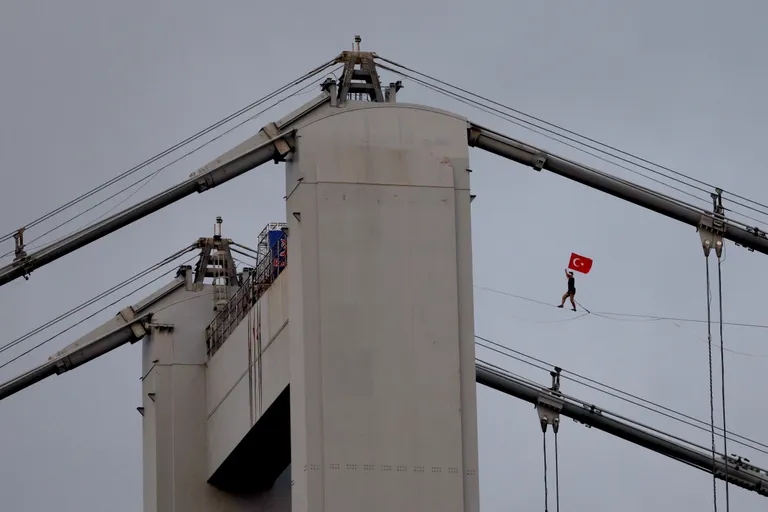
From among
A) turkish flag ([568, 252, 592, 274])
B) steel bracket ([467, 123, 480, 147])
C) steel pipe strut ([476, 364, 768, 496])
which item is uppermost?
steel bracket ([467, 123, 480, 147])

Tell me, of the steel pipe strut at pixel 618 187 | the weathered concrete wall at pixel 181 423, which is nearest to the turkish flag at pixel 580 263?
the steel pipe strut at pixel 618 187

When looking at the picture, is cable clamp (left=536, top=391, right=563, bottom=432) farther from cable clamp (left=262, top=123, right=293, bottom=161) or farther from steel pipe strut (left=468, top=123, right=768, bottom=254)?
cable clamp (left=262, top=123, right=293, bottom=161)

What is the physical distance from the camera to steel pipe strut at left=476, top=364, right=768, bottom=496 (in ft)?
218

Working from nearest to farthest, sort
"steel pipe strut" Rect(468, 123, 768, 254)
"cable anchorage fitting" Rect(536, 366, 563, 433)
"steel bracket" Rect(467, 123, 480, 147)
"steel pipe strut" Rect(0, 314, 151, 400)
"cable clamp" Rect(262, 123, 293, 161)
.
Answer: "cable clamp" Rect(262, 123, 293, 161) < "steel bracket" Rect(467, 123, 480, 147) < "steel pipe strut" Rect(468, 123, 768, 254) < "cable anchorage fitting" Rect(536, 366, 563, 433) < "steel pipe strut" Rect(0, 314, 151, 400)

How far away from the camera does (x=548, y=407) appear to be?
6656cm

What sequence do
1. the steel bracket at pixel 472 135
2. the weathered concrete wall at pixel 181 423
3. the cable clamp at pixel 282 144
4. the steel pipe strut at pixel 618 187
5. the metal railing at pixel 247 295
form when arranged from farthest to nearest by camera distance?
1. the weathered concrete wall at pixel 181 423
2. the metal railing at pixel 247 295
3. the steel pipe strut at pixel 618 187
4. the steel bracket at pixel 472 135
5. the cable clamp at pixel 282 144

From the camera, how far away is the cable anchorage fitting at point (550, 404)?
218 feet

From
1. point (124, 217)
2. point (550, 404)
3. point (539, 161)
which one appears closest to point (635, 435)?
point (550, 404)

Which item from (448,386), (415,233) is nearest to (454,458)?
(448,386)

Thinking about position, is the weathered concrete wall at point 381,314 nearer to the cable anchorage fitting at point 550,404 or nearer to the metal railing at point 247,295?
the metal railing at point 247,295

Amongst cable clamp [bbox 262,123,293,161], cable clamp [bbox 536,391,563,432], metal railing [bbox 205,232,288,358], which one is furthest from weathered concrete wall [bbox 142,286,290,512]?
cable clamp [bbox 262,123,293,161]

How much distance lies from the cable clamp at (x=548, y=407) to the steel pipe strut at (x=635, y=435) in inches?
4.3

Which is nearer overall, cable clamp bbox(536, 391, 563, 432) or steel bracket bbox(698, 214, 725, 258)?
steel bracket bbox(698, 214, 725, 258)

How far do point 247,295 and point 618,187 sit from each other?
46.2 feet
